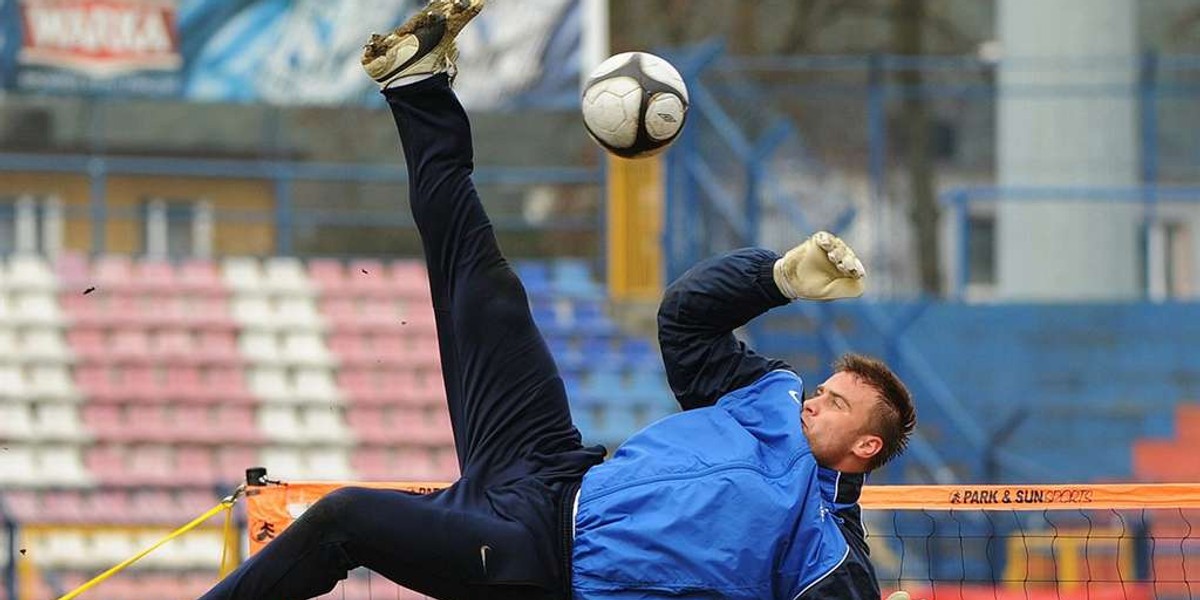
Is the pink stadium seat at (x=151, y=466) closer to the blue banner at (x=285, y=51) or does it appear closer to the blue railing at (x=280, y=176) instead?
the blue railing at (x=280, y=176)

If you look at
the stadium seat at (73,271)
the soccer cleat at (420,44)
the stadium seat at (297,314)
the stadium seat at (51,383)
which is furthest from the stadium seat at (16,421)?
the soccer cleat at (420,44)

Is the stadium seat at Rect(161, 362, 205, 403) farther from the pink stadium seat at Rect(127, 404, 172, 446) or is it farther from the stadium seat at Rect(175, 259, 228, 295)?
the stadium seat at Rect(175, 259, 228, 295)

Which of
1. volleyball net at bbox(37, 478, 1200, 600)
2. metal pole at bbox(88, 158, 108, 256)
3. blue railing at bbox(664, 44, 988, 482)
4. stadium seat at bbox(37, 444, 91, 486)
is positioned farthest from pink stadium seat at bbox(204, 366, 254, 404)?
blue railing at bbox(664, 44, 988, 482)

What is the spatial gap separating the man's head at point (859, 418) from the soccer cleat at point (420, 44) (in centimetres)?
137

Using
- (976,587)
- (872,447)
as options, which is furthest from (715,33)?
(872,447)

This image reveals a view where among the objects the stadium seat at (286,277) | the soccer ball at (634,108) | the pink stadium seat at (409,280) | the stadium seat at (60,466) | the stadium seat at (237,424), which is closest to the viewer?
the soccer ball at (634,108)

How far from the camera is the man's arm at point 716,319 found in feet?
18.5

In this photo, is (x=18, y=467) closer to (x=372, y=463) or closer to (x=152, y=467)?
(x=152, y=467)

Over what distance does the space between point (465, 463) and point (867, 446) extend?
43.0 inches

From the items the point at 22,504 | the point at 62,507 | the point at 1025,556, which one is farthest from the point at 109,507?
the point at 1025,556

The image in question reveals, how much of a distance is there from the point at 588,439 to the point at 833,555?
8.62m

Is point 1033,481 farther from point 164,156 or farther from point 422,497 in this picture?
point 164,156

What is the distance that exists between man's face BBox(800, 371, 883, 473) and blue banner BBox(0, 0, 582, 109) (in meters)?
10.1

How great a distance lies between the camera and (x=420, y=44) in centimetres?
554
